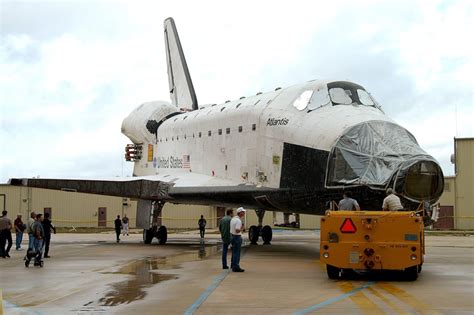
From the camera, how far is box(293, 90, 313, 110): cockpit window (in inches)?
549

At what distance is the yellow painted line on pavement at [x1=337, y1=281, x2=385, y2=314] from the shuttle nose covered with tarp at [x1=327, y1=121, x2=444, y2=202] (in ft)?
8.85

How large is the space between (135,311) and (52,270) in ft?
17.4

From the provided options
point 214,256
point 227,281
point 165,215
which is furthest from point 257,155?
point 165,215

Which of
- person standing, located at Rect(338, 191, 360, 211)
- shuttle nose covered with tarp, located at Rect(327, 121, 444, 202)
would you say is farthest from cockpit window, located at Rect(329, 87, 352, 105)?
person standing, located at Rect(338, 191, 360, 211)

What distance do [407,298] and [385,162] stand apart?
12.7 feet

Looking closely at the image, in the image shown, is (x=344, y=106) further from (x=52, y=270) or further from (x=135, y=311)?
(x=135, y=311)

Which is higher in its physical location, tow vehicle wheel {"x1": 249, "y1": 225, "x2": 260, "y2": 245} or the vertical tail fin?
the vertical tail fin

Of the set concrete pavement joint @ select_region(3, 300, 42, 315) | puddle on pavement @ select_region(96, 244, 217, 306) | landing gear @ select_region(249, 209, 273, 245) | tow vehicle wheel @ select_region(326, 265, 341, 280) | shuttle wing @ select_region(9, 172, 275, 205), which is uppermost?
shuttle wing @ select_region(9, 172, 275, 205)

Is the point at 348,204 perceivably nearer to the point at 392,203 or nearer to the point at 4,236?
the point at 392,203

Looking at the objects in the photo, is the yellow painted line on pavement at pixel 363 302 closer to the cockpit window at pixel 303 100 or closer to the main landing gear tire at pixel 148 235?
the cockpit window at pixel 303 100

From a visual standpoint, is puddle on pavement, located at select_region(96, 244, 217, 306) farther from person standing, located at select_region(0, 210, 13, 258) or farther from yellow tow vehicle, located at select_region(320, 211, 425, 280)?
person standing, located at select_region(0, 210, 13, 258)

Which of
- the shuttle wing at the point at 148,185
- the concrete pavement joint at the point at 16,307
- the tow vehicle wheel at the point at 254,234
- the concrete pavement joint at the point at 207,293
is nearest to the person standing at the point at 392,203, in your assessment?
the concrete pavement joint at the point at 207,293

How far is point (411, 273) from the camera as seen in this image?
9719 mm

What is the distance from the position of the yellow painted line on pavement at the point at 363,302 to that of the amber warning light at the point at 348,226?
91 cm
